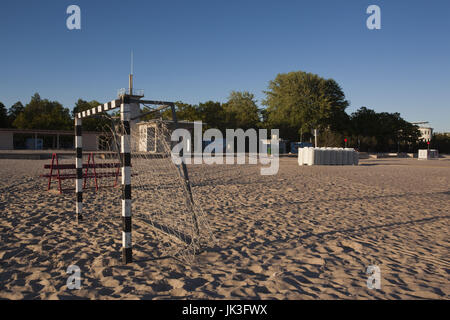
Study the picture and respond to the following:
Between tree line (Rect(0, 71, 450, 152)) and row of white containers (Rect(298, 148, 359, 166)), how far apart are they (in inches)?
742

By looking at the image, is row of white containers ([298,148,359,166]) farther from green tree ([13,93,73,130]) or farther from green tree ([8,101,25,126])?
green tree ([8,101,25,126])

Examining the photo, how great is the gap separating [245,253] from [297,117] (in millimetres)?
40119

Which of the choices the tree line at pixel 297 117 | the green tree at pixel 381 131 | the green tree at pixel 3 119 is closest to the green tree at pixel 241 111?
the tree line at pixel 297 117

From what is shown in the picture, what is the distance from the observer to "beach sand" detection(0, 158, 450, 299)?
10.0ft

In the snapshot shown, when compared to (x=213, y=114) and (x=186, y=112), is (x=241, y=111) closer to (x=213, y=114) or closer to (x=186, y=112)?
(x=213, y=114)

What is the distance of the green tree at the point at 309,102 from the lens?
42312 mm

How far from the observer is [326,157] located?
22000mm

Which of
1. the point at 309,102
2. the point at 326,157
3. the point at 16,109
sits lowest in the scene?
the point at 326,157

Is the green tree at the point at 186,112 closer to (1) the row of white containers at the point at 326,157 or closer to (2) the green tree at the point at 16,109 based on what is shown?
(1) the row of white containers at the point at 326,157

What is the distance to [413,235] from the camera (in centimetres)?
498
